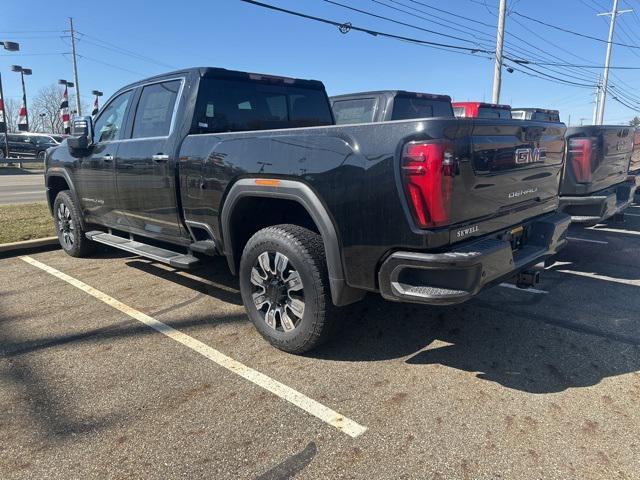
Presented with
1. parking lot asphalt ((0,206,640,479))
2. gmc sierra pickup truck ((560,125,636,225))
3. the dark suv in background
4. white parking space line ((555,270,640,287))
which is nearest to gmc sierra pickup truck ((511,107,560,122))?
gmc sierra pickup truck ((560,125,636,225))

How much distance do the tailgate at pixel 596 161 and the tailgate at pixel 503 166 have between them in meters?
1.80

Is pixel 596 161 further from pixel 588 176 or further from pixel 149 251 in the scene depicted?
pixel 149 251

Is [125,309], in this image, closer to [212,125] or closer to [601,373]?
[212,125]

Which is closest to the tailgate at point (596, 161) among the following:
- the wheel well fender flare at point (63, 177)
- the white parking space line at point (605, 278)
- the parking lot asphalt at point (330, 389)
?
the white parking space line at point (605, 278)

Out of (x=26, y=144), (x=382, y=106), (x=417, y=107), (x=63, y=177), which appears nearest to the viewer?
(x=63, y=177)

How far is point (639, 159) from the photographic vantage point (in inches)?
283

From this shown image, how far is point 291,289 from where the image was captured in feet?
11.1

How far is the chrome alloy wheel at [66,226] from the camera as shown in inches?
245

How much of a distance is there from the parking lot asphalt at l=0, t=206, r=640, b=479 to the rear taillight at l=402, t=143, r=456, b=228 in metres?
1.12

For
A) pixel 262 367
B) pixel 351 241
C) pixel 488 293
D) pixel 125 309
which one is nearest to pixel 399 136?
pixel 351 241

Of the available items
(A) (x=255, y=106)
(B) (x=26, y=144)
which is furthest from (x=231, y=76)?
(B) (x=26, y=144)

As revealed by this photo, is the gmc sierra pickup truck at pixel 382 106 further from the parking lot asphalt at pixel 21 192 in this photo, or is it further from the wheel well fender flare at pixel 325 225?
the parking lot asphalt at pixel 21 192

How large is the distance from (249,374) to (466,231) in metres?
1.66

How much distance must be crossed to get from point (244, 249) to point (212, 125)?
130 centimetres
